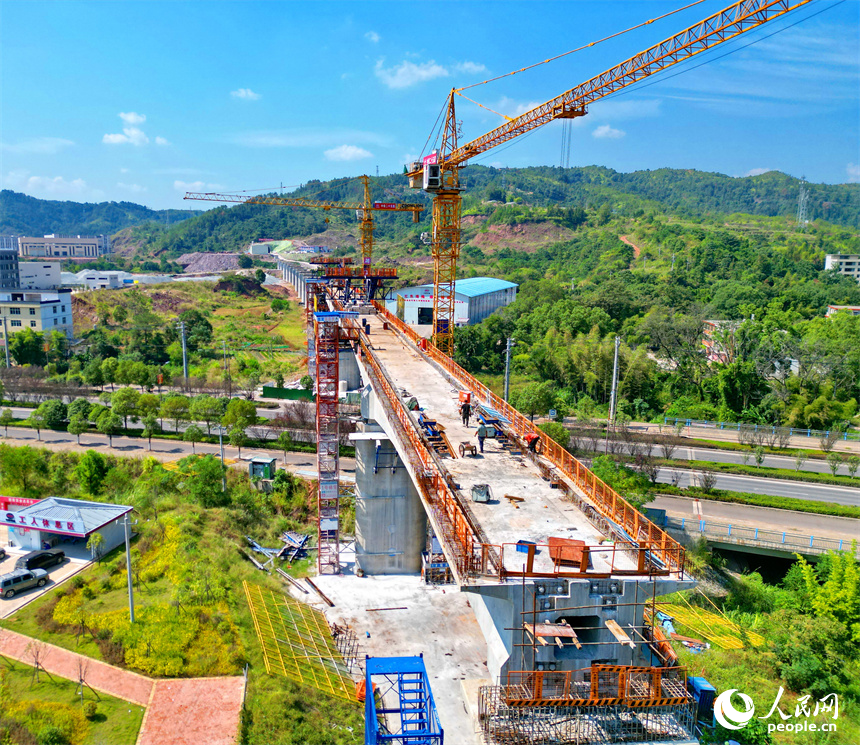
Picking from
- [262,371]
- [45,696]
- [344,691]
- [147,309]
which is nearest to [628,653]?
[344,691]

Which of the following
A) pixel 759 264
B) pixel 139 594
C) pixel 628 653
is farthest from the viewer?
pixel 759 264

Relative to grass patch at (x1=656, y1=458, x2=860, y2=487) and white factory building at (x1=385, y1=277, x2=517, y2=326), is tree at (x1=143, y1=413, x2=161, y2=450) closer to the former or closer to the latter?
grass patch at (x1=656, y1=458, x2=860, y2=487)

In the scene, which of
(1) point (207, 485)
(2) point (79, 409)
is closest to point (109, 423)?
(2) point (79, 409)

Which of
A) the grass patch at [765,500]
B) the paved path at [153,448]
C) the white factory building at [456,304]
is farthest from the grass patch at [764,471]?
the white factory building at [456,304]

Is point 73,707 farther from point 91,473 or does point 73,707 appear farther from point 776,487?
point 776,487

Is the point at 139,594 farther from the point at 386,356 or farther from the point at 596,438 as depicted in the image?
the point at 596,438

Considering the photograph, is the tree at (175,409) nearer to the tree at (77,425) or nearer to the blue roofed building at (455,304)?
the tree at (77,425)

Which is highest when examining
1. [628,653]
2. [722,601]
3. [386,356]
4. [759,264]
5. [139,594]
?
[759,264]
